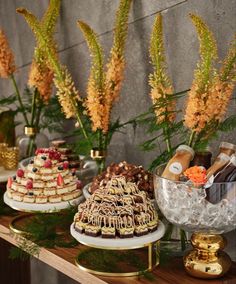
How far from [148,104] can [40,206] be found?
0.52m

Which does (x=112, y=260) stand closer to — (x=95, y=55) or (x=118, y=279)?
(x=118, y=279)

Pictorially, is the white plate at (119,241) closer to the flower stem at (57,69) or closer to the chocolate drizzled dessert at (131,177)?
the chocolate drizzled dessert at (131,177)

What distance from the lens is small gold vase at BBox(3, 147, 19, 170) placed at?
7.34 feet

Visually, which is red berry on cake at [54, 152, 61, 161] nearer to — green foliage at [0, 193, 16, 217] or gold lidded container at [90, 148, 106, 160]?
gold lidded container at [90, 148, 106, 160]

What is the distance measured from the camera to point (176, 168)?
1.46m

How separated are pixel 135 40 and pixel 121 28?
0.64 ft

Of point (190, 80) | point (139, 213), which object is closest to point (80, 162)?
point (190, 80)

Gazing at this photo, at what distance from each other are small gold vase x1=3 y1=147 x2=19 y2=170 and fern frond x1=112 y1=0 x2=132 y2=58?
57cm

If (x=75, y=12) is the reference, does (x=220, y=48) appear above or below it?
below

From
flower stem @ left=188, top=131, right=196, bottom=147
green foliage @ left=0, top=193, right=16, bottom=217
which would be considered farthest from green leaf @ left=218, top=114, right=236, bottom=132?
green foliage @ left=0, top=193, right=16, bottom=217

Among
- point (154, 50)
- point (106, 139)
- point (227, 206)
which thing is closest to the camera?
point (227, 206)

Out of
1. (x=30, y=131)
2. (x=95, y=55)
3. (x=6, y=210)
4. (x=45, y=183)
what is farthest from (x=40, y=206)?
(x=30, y=131)

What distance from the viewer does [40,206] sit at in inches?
70.4

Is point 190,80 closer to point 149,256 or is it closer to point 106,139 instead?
point 106,139
